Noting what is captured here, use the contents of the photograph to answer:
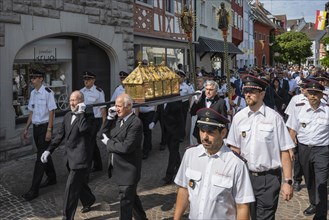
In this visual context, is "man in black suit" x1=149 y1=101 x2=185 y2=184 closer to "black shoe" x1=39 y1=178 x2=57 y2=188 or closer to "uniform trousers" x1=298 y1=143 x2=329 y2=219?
"black shoe" x1=39 y1=178 x2=57 y2=188

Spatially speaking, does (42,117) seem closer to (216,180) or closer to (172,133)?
(172,133)

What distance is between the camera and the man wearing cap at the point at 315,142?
18.1 feet

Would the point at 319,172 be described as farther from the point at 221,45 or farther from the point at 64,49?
the point at 221,45

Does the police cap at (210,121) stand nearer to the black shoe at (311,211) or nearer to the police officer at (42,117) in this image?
the black shoe at (311,211)

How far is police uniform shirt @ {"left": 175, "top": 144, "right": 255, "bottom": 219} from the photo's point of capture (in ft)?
9.85

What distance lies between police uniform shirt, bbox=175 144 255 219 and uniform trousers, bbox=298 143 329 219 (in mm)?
2813

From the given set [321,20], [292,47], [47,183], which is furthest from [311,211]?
[292,47]

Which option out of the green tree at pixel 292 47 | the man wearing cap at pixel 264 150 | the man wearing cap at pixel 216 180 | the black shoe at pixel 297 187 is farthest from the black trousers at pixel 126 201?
the green tree at pixel 292 47

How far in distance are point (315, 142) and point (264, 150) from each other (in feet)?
5.59

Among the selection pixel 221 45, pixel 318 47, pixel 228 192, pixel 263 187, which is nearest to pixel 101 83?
pixel 263 187

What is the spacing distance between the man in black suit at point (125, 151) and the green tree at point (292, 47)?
5290 cm

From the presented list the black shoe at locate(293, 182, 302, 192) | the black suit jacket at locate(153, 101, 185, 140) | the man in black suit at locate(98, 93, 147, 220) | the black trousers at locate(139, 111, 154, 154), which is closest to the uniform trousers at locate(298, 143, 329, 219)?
the black shoe at locate(293, 182, 302, 192)

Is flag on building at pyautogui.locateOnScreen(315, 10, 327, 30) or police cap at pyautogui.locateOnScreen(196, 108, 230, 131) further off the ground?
flag on building at pyautogui.locateOnScreen(315, 10, 327, 30)

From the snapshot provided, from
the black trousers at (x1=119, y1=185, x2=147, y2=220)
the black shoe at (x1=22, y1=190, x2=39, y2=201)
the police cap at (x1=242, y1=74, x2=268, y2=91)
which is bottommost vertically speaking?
the black shoe at (x1=22, y1=190, x2=39, y2=201)
